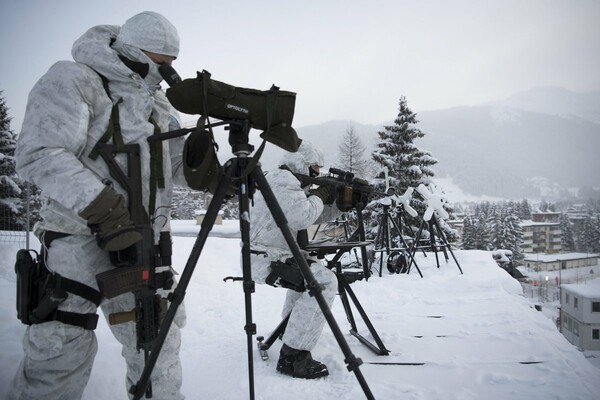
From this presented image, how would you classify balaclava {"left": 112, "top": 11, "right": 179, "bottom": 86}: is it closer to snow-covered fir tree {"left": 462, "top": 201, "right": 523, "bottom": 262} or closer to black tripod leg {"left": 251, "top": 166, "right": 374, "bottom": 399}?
black tripod leg {"left": 251, "top": 166, "right": 374, "bottom": 399}

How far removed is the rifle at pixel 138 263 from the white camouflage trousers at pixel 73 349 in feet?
0.43

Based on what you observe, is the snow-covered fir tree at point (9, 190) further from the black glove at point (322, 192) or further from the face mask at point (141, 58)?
the face mask at point (141, 58)

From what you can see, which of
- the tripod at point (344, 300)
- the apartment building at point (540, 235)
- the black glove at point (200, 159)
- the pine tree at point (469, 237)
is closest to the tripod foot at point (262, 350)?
the tripod at point (344, 300)

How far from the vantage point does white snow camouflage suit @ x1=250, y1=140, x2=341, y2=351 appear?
3330 mm

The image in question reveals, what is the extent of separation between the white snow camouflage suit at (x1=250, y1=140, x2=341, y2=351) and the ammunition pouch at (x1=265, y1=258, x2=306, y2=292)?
Result: 125mm

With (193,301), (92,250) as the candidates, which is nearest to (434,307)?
(193,301)

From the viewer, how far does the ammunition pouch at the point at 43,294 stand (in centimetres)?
168

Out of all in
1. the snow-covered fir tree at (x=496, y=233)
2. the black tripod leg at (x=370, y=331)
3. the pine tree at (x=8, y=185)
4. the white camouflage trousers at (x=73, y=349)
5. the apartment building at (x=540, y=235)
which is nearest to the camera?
the white camouflage trousers at (x=73, y=349)

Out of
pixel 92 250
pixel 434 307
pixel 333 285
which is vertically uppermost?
pixel 92 250

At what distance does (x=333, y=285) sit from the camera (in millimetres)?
3389

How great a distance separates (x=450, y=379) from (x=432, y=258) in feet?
27.6

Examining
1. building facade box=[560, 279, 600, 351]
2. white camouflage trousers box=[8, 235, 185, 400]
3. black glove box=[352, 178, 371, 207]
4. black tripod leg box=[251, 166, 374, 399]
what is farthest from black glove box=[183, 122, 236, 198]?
building facade box=[560, 279, 600, 351]

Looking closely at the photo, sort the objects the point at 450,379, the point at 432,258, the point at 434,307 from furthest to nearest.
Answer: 1. the point at 432,258
2. the point at 434,307
3. the point at 450,379

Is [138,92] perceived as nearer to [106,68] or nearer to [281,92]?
[106,68]
